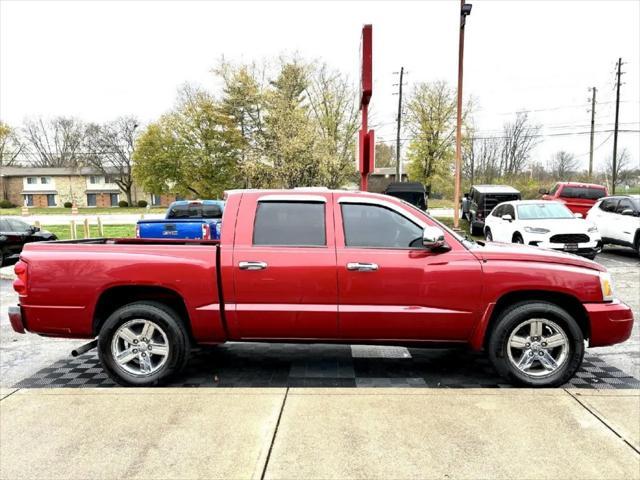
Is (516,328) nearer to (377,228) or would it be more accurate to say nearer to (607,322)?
(607,322)

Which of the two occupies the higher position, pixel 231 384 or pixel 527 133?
pixel 527 133

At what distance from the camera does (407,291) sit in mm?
4066

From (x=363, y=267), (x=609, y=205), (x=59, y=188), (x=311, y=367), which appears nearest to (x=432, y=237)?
→ (x=363, y=267)

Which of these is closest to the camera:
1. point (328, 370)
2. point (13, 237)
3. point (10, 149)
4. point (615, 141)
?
point (328, 370)

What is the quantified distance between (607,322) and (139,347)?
417 centimetres

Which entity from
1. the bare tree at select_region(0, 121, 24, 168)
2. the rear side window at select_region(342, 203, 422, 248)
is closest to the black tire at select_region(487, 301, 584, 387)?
the rear side window at select_region(342, 203, 422, 248)

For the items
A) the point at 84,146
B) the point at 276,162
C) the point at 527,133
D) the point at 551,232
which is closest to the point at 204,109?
the point at 276,162

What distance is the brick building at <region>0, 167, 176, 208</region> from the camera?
7169 cm

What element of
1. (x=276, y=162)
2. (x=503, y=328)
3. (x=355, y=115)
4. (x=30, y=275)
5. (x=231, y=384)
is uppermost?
(x=355, y=115)

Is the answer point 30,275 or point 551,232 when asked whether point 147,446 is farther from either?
point 551,232

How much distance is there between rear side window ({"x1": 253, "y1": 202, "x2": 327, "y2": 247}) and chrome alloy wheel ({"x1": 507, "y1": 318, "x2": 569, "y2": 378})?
Answer: 6.33 ft

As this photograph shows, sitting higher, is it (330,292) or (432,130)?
(432,130)

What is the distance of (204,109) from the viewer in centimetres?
3722

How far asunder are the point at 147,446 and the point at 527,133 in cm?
6352
